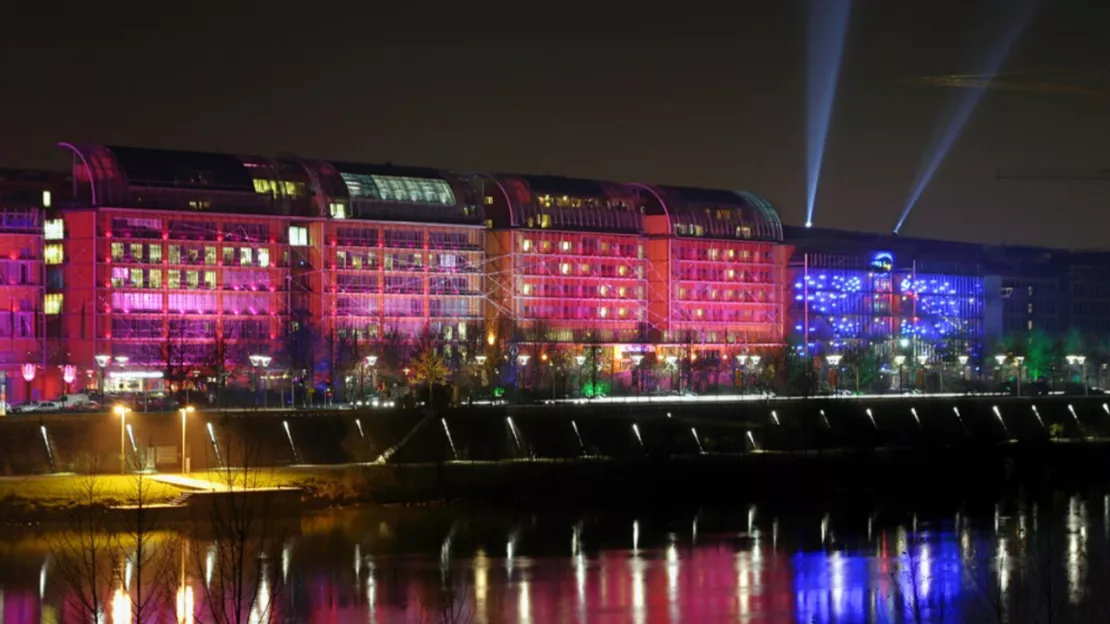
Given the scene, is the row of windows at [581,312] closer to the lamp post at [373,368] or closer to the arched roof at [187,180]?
the lamp post at [373,368]

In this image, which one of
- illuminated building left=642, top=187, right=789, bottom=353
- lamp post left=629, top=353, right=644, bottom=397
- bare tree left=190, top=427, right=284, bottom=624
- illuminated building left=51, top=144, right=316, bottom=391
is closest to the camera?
bare tree left=190, top=427, right=284, bottom=624

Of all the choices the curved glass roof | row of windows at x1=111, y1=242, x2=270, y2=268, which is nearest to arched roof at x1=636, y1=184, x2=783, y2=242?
the curved glass roof

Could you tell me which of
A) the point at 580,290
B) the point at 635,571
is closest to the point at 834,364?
the point at 580,290

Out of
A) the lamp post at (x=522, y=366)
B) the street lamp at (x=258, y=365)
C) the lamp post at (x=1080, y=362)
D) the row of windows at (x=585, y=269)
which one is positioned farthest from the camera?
the lamp post at (x=1080, y=362)

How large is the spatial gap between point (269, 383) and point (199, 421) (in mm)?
44145

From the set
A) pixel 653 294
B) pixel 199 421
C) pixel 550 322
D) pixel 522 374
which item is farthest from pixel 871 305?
pixel 199 421

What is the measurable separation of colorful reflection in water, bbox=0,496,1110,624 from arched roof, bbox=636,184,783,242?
3214 inches

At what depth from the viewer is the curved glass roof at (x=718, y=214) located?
521 feet

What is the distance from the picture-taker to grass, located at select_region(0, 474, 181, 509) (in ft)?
233

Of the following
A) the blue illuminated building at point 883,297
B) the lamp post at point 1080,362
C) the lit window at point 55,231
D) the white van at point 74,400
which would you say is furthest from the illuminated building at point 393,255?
the lamp post at point 1080,362

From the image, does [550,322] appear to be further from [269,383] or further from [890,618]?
[890,618]

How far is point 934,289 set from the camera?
18350 cm

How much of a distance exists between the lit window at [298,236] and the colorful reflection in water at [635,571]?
205ft

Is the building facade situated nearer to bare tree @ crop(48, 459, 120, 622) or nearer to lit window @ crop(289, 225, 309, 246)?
lit window @ crop(289, 225, 309, 246)
